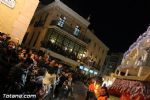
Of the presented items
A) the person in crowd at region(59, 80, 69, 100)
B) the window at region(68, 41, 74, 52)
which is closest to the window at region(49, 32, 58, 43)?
the window at region(68, 41, 74, 52)

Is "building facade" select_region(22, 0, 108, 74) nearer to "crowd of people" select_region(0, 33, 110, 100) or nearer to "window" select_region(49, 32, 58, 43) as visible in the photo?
"window" select_region(49, 32, 58, 43)

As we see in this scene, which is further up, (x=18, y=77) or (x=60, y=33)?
(x=60, y=33)

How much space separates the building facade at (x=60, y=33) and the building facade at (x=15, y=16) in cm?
1707

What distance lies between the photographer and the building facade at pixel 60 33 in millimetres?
37125

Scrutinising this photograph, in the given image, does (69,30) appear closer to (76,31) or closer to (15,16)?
(76,31)

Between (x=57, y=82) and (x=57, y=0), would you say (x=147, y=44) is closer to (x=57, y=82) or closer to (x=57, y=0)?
(x=57, y=82)

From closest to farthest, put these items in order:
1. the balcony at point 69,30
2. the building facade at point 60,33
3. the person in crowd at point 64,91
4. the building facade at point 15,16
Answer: the person in crowd at point 64,91
the building facade at point 15,16
the building facade at point 60,33
the balcony at point 69,30

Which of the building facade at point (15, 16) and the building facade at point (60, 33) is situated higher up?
the building facade at point (60, 33)

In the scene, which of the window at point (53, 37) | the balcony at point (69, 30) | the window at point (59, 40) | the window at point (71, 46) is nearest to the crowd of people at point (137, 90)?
the window at point (53, 37)

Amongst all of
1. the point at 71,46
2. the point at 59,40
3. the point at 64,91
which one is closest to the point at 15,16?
the point at 64,91

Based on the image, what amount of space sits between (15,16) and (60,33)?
66.4 ft

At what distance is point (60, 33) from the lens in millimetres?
38312

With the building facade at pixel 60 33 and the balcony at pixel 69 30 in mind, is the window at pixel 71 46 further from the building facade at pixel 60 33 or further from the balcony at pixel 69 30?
the balcony at pixel 69 30

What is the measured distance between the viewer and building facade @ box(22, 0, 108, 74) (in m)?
37.1
